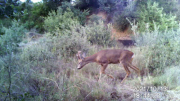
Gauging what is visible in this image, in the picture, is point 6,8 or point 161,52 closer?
point 161,52

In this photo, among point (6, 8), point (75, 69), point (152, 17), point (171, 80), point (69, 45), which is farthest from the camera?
point (152, 17)

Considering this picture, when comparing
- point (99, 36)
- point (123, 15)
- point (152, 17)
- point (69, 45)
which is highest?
point (123, 15)

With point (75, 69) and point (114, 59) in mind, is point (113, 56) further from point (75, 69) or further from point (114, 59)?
point (75, 69)

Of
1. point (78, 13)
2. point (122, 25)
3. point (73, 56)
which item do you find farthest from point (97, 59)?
point (122, 25)

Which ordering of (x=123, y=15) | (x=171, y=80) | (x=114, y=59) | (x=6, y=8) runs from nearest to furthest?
(x=171, y=80), (x=114, y=59), (x=6, y=8), (x=123, y=15)

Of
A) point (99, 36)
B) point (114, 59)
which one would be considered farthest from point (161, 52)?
point (99, 36)

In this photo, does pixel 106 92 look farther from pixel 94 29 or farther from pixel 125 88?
pixel 94 29

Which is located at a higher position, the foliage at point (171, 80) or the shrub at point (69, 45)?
the shrub at point (69, 45)

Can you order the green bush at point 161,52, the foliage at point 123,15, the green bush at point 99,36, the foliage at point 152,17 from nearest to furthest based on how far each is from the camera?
1. the green bush at point 161,52
2. the green bush at point 99,36
3. the foliage at point 152,17
4. the foliage at point 123,15

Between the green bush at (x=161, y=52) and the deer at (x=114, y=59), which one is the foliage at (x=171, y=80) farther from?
the deer at (x=114, y=59)

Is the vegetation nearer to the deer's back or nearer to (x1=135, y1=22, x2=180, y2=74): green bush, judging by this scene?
(x1=135, y1=22, x2=180, y2=74): green bush

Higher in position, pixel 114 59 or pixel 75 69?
pixel 114 59

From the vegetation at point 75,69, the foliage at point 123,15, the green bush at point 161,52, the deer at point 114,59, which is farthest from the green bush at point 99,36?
the foliage at point 123,15

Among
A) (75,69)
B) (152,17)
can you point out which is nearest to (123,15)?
(152,17)
